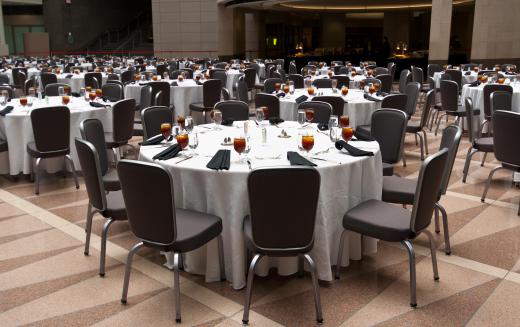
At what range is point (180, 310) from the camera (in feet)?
10.0

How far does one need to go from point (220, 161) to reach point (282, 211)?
76 cm

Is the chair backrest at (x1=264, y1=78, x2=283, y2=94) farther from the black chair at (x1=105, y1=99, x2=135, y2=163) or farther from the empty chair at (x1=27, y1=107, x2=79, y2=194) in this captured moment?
the empty chair at (x1=27, y1=107, x2=79, y2=194)

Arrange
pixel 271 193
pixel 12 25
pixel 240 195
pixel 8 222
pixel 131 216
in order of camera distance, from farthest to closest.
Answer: pixel 12 25 → pixel 8 222 → pixel 240 195 → pixel 131 216 → pixel 271 193

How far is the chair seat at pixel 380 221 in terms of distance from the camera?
305 cm

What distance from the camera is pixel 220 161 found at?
10.9ft

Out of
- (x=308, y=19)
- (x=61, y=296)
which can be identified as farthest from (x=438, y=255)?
(x=308, y=19)

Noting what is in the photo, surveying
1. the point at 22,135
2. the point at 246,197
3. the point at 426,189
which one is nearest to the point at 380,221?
the point at 426,189

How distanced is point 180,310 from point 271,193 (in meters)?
0.98

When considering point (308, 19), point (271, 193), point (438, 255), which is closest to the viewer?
point (271, 193)

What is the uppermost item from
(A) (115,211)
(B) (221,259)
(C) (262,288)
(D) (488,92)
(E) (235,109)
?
(D) (488,92)

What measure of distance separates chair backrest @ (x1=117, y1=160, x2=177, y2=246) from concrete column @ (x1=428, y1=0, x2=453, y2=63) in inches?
572

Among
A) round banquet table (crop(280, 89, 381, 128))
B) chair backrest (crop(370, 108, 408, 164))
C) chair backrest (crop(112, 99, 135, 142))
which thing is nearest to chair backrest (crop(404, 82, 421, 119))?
round banquet table (crop(280, 89, 381, 128))

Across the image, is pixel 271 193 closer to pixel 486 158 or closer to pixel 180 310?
pixel 180 310

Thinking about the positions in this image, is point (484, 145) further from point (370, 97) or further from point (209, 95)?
point (209, 95)
